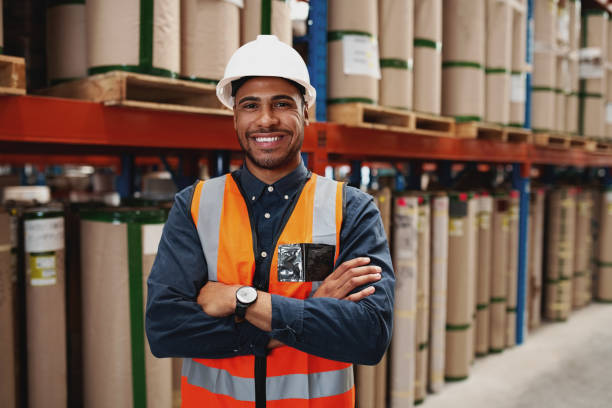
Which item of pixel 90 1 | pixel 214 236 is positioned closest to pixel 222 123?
pixel 90 1

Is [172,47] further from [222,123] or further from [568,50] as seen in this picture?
[568,50]

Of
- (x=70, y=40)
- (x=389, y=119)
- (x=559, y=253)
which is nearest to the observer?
(x=70, y=40)

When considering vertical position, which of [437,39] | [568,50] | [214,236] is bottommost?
[214,236]

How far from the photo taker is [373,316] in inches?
64.0

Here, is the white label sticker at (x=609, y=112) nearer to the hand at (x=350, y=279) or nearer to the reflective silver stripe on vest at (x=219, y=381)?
the hand at (x=350, y=279)

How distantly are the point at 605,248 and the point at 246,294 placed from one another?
23.1 feet

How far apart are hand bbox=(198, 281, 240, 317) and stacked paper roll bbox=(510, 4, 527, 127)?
407 cm

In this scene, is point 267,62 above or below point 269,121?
above

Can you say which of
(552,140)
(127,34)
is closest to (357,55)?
(127,34)

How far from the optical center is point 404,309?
3574 millimetres

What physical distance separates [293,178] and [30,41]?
196 centimetres

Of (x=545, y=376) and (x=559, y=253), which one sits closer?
(x=545, y=376)

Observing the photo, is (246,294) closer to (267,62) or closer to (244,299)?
(244,299)

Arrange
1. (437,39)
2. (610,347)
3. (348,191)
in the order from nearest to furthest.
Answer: (348,191), (437,39), (610,347)
